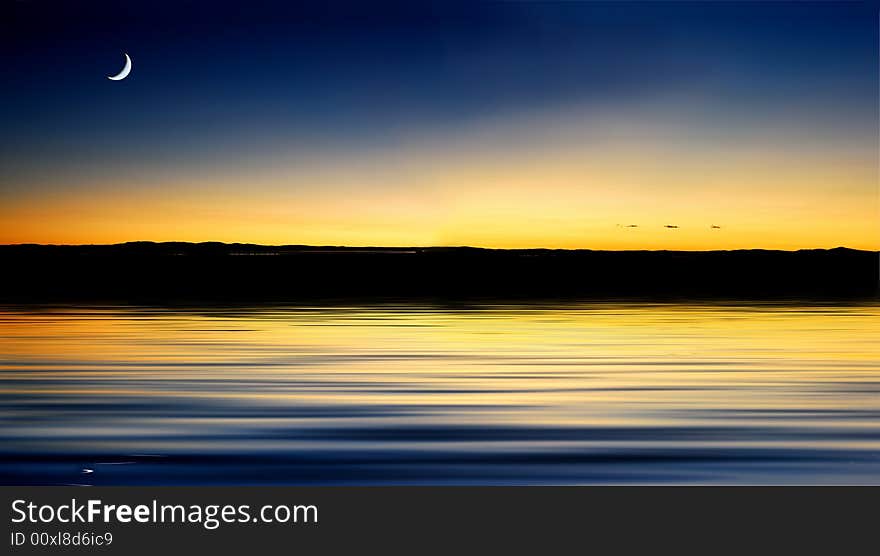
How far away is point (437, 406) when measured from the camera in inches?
634

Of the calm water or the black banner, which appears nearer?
the black banner

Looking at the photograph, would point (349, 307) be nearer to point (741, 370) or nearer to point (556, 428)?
point (741, 370)

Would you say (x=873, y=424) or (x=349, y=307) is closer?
(x=873, y=424)

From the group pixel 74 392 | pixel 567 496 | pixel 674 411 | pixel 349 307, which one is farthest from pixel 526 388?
pixel 349 307

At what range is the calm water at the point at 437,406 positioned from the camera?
1231 centimetres

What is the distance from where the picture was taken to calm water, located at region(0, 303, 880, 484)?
1231 cm

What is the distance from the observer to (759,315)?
3691 centimetres

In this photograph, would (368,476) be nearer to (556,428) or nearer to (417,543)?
(417,543)

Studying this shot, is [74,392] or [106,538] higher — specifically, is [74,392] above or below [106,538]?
above

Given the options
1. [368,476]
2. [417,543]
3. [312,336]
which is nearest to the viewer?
[417,543]

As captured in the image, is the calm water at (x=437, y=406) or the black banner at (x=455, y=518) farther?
the calm water at (x=437, y=406)

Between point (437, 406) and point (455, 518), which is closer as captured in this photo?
point (455, 518)

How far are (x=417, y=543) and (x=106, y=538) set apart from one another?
2417 millimetres

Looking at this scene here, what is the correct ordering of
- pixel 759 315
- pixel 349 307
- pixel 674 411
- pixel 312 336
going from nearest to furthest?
pixel 674 411, pixel 312 336, pixel 759 315, pixel 349 307
